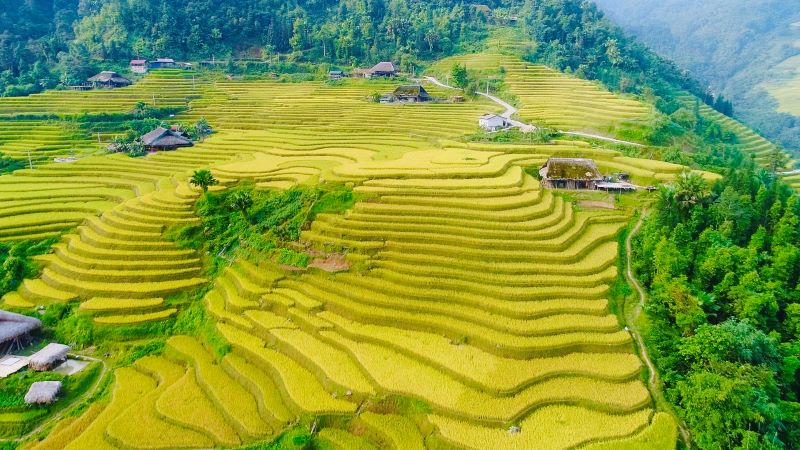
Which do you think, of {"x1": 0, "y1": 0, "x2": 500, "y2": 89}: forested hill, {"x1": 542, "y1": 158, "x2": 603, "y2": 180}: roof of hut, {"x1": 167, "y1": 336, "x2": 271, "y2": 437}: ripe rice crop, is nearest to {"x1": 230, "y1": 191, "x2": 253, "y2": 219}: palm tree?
{"x1": 167, "y1": 336, "x2": 271, "y2": 437}: ripe rice crop

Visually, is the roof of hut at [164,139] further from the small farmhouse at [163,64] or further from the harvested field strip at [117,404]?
the small farmhouse at [163,64]

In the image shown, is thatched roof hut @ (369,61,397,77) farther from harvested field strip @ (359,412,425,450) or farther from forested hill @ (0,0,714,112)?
harvested field strip @ (359,412,425,450)

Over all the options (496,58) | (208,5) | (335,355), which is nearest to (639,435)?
(335,355)

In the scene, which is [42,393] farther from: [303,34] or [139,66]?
[303,34]

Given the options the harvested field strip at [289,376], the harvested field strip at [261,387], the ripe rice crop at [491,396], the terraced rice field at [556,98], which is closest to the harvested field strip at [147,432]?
the harvested field strip at [261,387]

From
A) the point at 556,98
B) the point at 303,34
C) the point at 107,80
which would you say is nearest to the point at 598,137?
the point at 556,98

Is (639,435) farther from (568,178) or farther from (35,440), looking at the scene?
(35,440)
